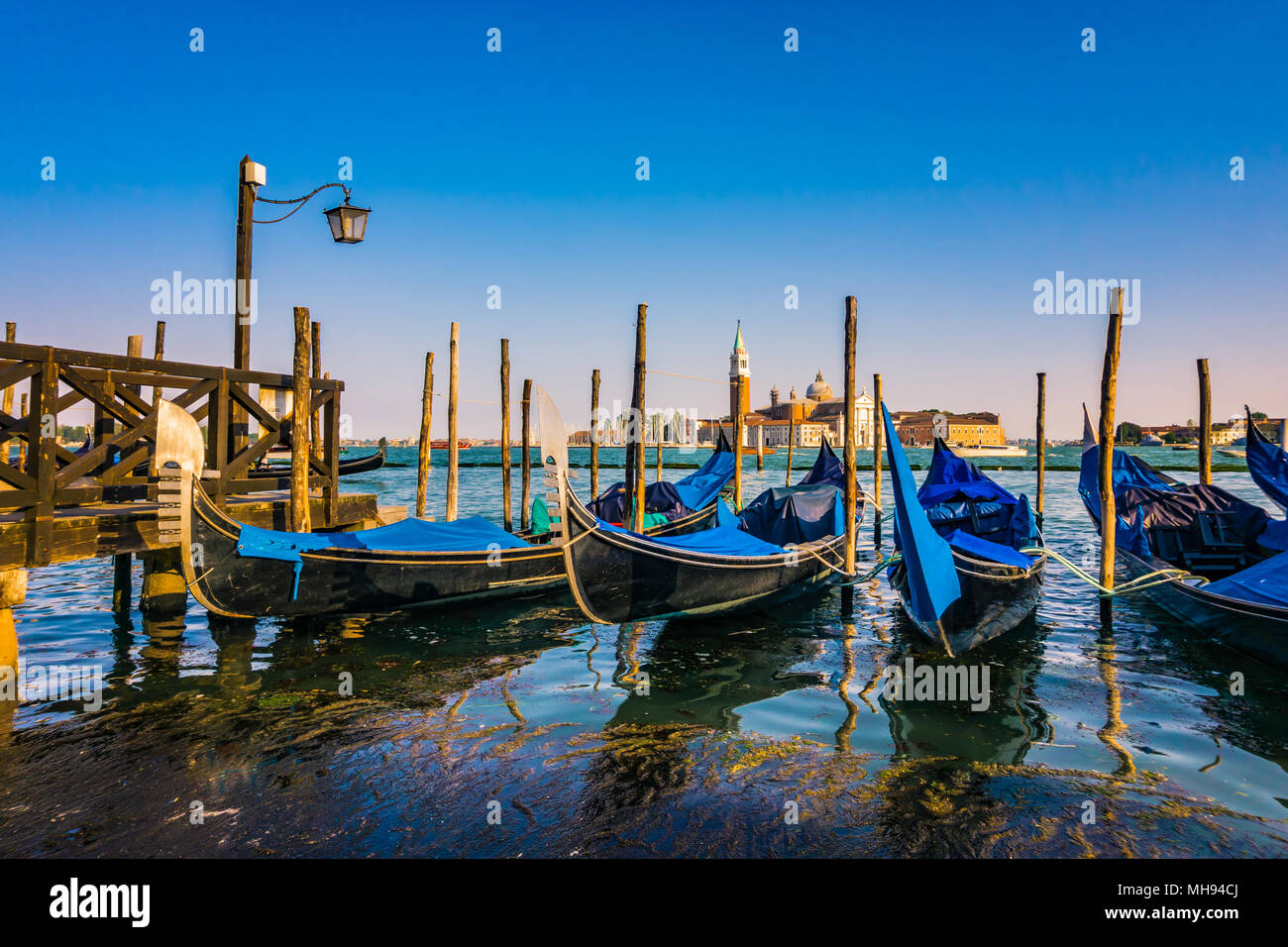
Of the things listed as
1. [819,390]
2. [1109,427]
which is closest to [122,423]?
[1109,427]

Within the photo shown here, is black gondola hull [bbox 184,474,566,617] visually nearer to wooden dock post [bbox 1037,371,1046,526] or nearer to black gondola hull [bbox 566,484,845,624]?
black gondola hull [bbox 566,484,845,624]

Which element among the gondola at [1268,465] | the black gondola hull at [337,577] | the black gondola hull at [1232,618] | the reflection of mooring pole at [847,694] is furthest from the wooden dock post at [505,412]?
the gondola at [1268,465]

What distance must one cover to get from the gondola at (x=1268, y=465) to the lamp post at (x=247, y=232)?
461 inches

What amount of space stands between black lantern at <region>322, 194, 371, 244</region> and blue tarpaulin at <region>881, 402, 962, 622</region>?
539 cm

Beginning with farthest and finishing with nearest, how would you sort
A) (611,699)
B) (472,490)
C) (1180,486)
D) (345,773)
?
(472,490) → (1180,486) → (611,699) → (345,773)

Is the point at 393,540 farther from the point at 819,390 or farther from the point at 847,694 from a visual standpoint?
the point at 819,390

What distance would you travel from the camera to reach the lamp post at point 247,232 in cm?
725

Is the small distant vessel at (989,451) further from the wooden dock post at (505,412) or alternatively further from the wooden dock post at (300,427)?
the wooden dock post at (300,427)

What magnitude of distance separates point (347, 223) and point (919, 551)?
6253 mm

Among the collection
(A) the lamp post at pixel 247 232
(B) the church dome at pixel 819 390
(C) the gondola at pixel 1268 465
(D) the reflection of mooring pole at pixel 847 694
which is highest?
(B) the church dome at pixel 819 390
